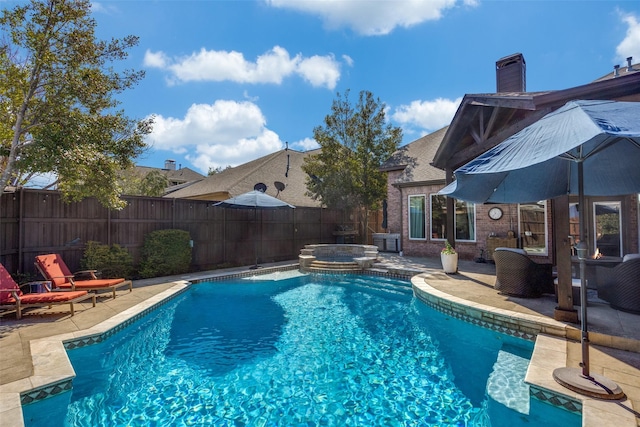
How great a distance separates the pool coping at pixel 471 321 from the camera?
9.46 feet

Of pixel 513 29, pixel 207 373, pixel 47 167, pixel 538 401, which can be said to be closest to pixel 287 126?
pixel 513 29

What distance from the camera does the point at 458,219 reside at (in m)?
13.1

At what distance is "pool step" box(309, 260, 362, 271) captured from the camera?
1164 cm

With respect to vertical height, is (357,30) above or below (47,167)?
above

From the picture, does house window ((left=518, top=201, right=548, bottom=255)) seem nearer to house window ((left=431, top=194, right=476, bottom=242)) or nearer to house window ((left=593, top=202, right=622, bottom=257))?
house window ((left=593, top=202, right=622, bottom=257))

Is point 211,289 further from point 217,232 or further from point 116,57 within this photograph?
point 116,57

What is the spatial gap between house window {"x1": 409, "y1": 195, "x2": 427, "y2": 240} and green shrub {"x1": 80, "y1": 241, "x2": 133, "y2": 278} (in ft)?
38.3

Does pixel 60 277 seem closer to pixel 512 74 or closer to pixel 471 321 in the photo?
pixel 471 321

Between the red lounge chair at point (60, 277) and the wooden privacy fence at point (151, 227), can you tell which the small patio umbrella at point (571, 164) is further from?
the wooden privacy fence at point (151, 227)

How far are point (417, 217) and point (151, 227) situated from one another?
36.9 feet

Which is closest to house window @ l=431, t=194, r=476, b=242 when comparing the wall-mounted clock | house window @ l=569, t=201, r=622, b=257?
the wall-mounted clock

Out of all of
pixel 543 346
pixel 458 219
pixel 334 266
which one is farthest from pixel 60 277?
pixel 458 219

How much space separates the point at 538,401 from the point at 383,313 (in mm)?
3940

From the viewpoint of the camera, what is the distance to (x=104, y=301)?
7.14 metres
